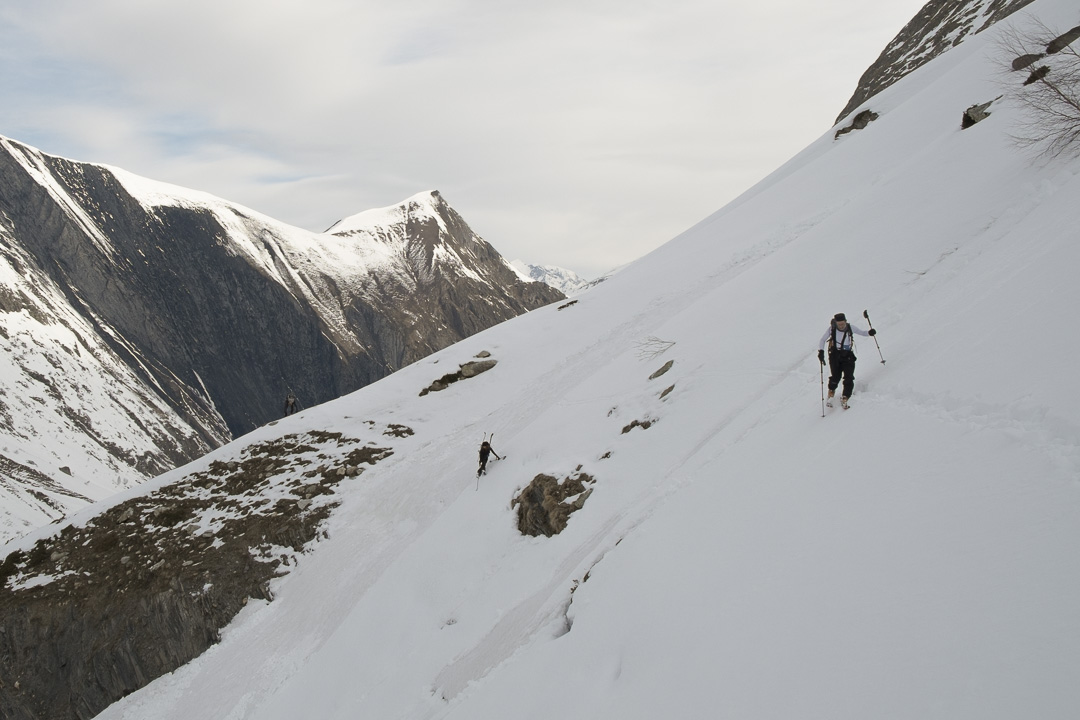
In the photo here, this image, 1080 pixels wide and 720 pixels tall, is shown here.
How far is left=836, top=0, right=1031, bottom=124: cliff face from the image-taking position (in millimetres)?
41000

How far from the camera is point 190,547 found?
21141 millimetres

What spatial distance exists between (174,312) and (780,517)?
512ft

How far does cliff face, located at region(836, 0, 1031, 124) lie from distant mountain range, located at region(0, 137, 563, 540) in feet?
292

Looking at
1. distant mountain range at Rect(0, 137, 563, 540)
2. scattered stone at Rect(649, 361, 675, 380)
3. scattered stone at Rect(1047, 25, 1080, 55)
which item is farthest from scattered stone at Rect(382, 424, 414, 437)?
distant mountain range at Rect(0, 137, 563, 540)

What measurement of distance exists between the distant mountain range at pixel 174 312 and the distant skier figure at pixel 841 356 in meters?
76.2

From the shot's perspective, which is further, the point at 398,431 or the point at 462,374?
the point at 462,374

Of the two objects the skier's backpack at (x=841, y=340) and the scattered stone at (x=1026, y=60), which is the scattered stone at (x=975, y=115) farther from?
the skier's backpack at (x=841, y=340)

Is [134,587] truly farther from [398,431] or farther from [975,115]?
[975,115]

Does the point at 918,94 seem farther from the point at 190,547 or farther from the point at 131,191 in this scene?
the point at 131,191

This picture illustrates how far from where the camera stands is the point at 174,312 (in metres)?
136

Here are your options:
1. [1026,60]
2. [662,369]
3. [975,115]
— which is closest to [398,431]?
[662,369]

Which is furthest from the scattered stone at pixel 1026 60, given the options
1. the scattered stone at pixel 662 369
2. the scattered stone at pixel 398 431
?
the scattered stone at pixel 398 431

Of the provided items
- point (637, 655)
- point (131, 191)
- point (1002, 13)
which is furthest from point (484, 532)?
point (131, 191)

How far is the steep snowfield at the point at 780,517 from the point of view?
511 centimetres
